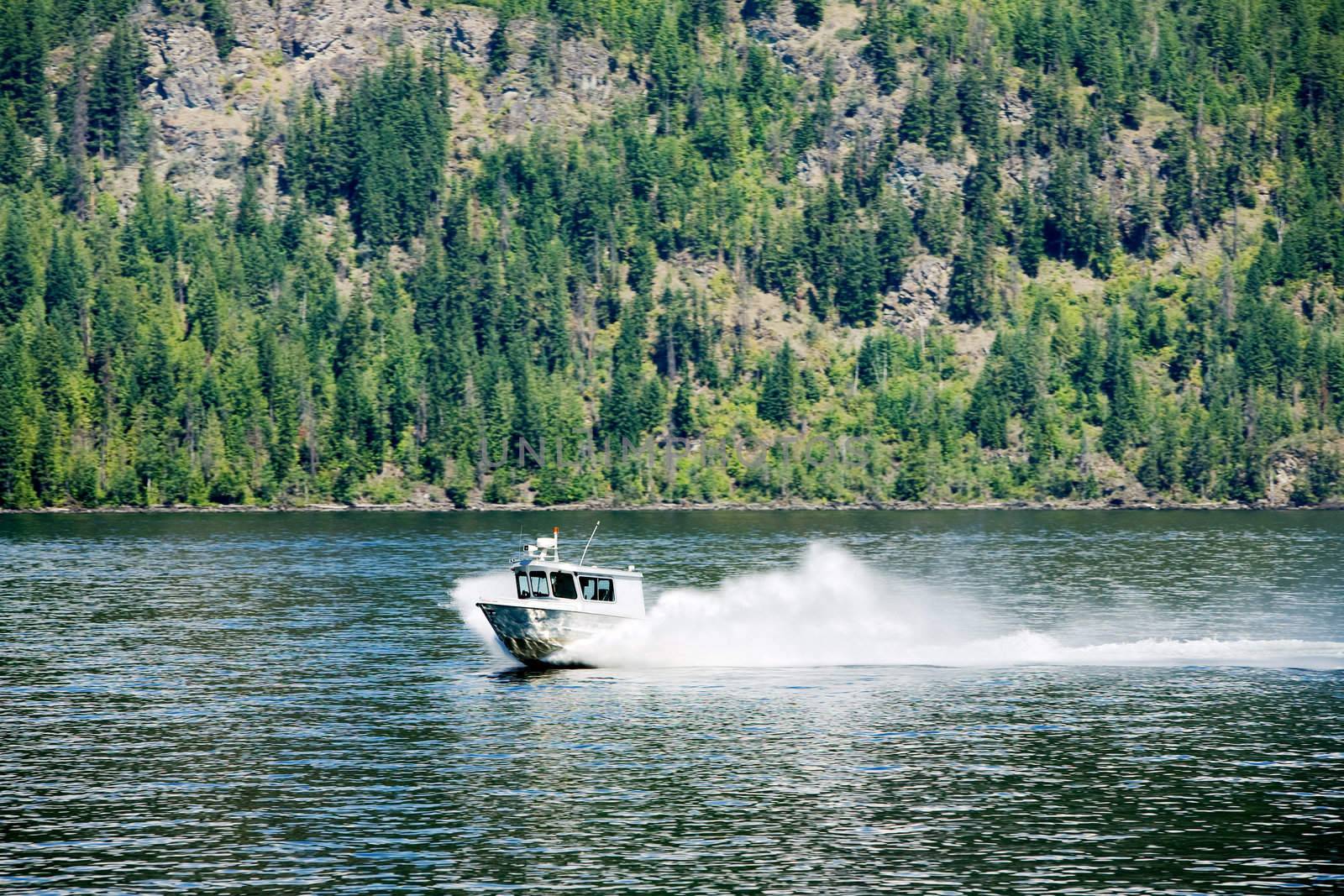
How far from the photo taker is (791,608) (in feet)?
388

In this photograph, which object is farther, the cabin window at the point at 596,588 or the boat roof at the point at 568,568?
the cabin window at the point at 596,588

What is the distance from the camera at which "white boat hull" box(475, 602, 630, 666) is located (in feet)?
332

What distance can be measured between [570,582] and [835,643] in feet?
62.7

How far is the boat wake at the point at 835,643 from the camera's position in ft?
347

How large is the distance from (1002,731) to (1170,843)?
21.3 m

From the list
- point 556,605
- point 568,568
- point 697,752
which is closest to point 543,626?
point 556,605

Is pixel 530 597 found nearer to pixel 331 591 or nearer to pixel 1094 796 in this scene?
pixel 1094 796

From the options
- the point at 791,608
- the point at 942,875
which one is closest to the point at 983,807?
the point at 942,875

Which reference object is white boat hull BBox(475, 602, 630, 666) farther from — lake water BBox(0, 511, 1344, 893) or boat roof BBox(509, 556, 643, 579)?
boat roof BBox(509, 556, 643, 579)

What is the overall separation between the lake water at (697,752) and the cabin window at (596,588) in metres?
3.56

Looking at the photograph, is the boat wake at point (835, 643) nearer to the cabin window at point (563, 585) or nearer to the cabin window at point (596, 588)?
the cabin window at point (596, 588)

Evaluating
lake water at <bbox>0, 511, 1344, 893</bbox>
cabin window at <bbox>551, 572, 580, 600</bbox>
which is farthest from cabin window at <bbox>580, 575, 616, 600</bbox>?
lake water at <bbox>0, 511, 1344, 893</bbox>

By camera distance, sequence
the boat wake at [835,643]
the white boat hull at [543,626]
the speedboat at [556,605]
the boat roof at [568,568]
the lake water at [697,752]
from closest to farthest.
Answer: the lake water at [697,752] → the boat roof at [568,568] → the speedboat at [556,605] → the white boat hull at [543,626] → the boat wake at [835,643]

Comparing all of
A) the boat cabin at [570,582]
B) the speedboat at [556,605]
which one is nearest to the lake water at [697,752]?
the speedboat at [556,605]
